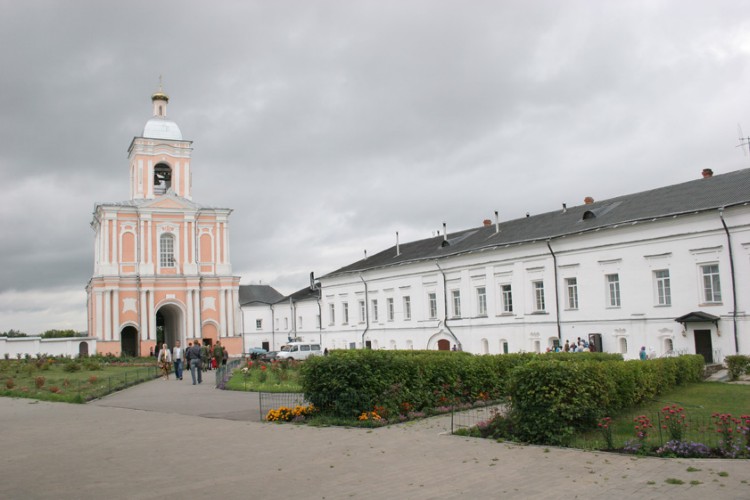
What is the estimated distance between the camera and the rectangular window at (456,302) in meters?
39.4

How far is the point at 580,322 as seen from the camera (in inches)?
1225

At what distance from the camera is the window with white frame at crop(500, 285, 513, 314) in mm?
35513

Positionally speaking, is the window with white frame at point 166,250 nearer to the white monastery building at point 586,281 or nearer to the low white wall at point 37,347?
the low white wall at point 37,347

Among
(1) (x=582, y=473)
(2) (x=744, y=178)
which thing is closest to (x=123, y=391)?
(1) (x=582, y=473)

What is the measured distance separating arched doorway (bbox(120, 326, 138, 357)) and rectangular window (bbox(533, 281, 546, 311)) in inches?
1515

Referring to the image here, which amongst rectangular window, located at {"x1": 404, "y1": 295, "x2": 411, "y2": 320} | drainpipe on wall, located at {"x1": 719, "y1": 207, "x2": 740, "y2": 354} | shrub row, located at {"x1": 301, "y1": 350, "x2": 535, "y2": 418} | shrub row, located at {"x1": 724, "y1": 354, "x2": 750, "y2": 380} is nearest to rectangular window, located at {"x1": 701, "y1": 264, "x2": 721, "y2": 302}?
drainpipe on wall, located at {"x1": 719, "y1": 207, "x2": 740, "y2": 354}

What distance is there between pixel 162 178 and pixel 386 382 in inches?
2106

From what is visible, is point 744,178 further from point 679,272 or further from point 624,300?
point 624,300

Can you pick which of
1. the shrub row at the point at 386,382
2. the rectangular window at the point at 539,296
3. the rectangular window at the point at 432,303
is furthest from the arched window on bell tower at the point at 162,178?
the shrub row at the point at 386,382

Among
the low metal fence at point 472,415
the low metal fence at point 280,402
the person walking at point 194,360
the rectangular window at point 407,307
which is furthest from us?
the rectangular window at point 407,307

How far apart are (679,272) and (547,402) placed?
58.1 feet

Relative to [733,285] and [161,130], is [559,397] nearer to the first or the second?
[733,285]

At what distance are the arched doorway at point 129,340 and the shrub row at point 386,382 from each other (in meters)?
47.9

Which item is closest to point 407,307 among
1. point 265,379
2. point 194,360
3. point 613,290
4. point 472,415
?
point 613,290
